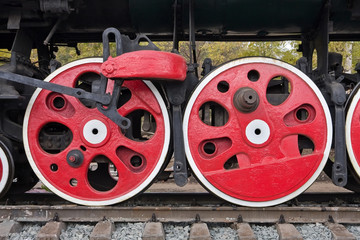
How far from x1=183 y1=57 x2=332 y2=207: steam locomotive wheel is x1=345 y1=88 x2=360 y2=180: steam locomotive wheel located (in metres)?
0.16

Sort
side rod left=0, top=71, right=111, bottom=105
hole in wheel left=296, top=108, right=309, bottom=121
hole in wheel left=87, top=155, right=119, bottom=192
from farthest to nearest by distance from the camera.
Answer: hole in wheel left=87, top=155, right=119, bottom=192 < hole in wheel left=296, top=108, right=309, bottom=121 < side rod left=0, top=71, right=111, bottom=105

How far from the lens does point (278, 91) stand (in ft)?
8.77

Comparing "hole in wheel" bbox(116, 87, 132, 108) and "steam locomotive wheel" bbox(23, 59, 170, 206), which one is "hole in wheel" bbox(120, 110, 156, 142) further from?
"hole in wheel" bbox(116, 87, 132, 108)

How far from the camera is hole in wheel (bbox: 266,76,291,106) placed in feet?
8.05

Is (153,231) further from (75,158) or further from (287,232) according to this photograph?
(287,232)

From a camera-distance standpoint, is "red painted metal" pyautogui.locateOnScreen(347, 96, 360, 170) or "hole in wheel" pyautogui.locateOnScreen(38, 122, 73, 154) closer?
"red painted metal" pyautogui.locateOnScreen(347, 96, 360, 170)

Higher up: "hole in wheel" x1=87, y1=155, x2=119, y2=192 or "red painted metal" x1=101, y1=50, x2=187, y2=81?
"red painted metal" x1=101, y1=50, x2=187, y2=81

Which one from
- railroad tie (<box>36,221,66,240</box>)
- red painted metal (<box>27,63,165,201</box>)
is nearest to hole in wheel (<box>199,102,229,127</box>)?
red painted metal (<box>27,63,165,201</box>)

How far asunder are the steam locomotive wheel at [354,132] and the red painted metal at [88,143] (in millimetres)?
1469

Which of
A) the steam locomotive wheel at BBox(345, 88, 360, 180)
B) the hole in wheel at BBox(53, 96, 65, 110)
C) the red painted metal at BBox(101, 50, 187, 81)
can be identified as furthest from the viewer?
the hole in wheel at BBox(53, 96, 65, 110)

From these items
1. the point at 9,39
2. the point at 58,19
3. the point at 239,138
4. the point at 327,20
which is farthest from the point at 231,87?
the point at 9,39

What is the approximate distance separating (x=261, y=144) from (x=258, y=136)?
2.6 inches

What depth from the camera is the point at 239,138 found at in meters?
2.29

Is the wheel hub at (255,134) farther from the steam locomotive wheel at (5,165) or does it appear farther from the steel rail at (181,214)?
the steam locomotive wheel at (5,165)
